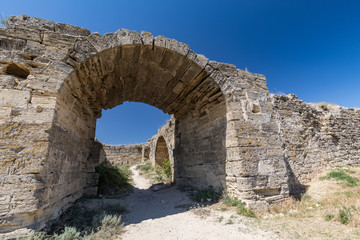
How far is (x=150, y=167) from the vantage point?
42.2 feet

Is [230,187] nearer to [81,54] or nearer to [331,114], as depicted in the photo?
[81,54]

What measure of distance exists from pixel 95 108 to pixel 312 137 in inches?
321

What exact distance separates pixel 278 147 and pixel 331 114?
18.6 ft

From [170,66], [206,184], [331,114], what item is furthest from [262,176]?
[331,114]

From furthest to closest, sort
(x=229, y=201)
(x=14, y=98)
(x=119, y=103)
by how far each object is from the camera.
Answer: (x=119, y=103) → (x=229, y=201) → (x=14, y=98)

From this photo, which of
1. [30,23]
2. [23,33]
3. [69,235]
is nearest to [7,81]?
[23,33]

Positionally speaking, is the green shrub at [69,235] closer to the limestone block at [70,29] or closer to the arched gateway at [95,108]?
the arched gateway at [95,108]

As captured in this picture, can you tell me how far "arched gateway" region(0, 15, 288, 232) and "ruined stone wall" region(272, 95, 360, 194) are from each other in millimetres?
2222

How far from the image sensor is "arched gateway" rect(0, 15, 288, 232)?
2656mm

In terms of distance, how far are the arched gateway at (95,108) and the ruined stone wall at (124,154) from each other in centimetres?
1008

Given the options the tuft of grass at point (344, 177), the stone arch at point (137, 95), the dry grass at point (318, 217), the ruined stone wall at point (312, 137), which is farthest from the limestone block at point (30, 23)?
the tuft of grass at point (344, 177)

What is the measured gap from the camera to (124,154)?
1543cm

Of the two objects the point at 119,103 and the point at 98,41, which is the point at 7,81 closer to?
the point at 98,41

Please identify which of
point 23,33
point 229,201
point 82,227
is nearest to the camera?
point 82,227
